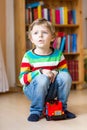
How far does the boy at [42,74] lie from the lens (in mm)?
1555

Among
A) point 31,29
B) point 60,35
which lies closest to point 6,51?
point 60,35

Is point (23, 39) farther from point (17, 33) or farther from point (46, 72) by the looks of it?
point (46, 72)

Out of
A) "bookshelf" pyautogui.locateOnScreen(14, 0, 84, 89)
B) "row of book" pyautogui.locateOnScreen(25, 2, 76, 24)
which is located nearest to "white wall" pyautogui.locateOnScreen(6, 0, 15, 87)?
"bookshelf" pyautogui.locateOnScreen(14, 0, 84, 89)

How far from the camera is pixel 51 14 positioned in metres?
2.83

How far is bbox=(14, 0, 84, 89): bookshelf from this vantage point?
105 inches

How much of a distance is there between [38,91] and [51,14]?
1.47 m

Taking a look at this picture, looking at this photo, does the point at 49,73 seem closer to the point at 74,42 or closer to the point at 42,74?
the point at 42,74

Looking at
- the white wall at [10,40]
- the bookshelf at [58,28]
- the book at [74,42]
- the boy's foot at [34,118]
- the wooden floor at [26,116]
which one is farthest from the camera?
the book at [74,42]

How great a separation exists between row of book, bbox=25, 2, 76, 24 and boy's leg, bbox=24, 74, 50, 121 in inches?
51.3

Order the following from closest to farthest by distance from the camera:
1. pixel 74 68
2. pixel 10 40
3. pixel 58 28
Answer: pixel 10 40 < pixel 74 68 < pixel 58 28

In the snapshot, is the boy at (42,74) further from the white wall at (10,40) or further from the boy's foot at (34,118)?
the white wall at (10,40)

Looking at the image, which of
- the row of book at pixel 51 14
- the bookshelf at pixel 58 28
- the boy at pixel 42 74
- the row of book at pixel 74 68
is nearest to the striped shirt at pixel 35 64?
the boy at pixel 42 74

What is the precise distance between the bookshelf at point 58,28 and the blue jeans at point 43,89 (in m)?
1.11

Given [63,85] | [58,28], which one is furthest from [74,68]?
[63,85]
